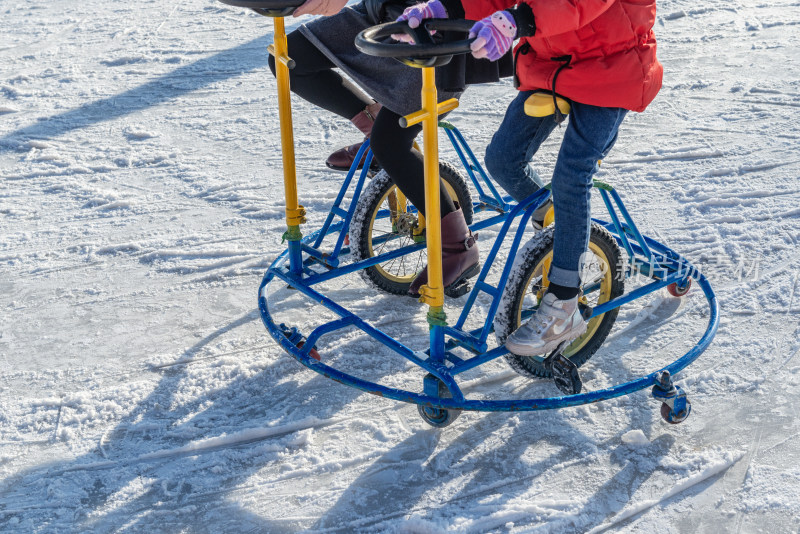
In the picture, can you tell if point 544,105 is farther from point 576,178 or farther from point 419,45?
point 419,45

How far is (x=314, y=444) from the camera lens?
2.83m

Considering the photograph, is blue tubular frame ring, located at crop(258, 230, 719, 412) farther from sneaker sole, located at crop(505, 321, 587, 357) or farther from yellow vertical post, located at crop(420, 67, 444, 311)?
yellow vertical post, located at crop(420, 67, 444, 311)

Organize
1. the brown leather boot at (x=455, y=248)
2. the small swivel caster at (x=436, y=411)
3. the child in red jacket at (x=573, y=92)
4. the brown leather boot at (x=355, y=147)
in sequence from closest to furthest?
1. the child in red jacket at (x=573, y=92)
2. the small swivel caster at (x=436, y=411)
3. the brown leather boot at (x=455, y=248)
4. the brown leather boot at (x=355, y=147)

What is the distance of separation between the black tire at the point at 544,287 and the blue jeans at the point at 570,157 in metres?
0.12

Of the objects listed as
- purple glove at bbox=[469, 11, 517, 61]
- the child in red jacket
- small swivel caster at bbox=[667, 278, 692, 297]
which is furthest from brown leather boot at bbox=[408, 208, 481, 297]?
purple glove at bbox=[469, 11, 517, 61]

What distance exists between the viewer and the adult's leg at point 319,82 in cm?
325

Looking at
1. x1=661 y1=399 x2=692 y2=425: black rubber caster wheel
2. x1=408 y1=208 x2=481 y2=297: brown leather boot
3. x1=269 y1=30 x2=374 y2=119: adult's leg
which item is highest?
x1=269 y1=30 x2=374 y2=119: adult's leg

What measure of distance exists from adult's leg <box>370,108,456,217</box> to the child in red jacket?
1.11 ft

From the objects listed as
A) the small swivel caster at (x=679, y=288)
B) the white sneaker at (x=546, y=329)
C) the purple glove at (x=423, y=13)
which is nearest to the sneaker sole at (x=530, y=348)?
the white sneaker at (x=546, y=329)

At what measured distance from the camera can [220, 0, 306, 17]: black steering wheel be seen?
2693 mm

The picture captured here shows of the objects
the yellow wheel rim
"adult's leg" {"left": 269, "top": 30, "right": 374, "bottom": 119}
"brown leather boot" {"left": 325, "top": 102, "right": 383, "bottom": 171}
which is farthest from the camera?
the yellow wheel rim

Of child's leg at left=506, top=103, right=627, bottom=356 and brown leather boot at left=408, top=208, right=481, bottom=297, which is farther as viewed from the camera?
brown leather boot at left=408, top=208, right=481, bottom=297

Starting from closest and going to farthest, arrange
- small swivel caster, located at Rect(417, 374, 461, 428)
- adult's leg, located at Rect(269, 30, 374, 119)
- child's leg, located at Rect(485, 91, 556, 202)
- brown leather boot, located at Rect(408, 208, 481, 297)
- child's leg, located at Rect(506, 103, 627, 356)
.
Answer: child's leg, located at Rect(506, 103, 627, 356), small swivel caster, located at Rect(417, 374, 461, 428), child's leg, located at Rect(485, 91, 556, 202), brown leather boot, located at Rect(408, 208, 481, 297), adult's leg, located at Rect(269, 30, 374, 119)

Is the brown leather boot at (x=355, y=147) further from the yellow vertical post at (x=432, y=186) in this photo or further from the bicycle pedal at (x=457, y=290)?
the yellow vertical post at (x=432, y=186)
